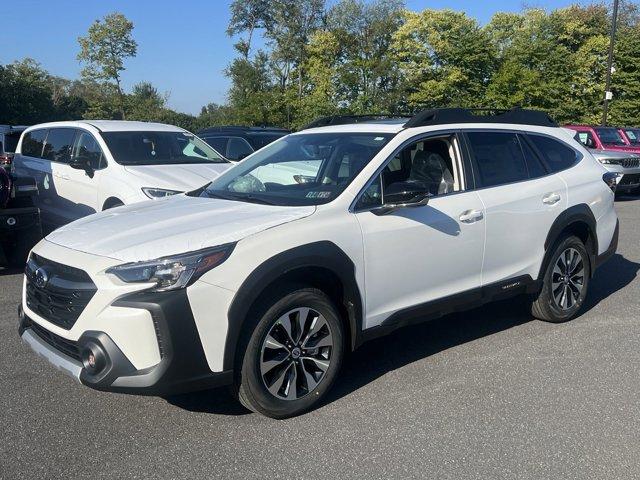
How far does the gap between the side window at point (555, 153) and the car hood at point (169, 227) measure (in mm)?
2643

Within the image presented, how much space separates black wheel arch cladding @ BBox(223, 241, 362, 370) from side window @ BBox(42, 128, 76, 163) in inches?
246

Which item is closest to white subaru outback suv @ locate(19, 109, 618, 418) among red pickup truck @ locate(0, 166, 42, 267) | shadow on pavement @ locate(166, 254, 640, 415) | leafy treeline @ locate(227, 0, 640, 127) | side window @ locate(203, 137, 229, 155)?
shadow on pavement @ locate(166, 254, 640, 415)

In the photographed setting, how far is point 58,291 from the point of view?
3682mm

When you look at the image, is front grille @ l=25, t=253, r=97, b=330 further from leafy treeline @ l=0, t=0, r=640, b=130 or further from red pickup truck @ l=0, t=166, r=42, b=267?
leafy treeline @ l=0, t=0, r=640, b=130

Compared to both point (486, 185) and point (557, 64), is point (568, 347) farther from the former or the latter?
point (557, 64)

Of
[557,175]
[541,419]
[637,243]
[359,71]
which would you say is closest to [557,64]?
[359,71]

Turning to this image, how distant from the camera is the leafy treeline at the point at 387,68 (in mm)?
37156

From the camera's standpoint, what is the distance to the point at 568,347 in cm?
523

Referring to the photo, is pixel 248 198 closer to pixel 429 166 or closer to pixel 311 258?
pixel 311 258

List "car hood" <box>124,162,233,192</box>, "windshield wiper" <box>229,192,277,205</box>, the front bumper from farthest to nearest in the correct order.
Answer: "car hood" <box>124,162,233,192</box> < "windshield wiper" <box>229,192,277,205</box> < the front bumper

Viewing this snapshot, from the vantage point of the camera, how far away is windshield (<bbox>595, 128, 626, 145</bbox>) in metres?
17.8

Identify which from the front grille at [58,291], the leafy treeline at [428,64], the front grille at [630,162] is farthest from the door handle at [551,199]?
the leafy treeline at [428,64]

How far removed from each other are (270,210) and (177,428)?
1406 millimetres

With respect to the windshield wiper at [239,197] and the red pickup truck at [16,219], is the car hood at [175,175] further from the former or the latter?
the windshield wiper at [239,197]
